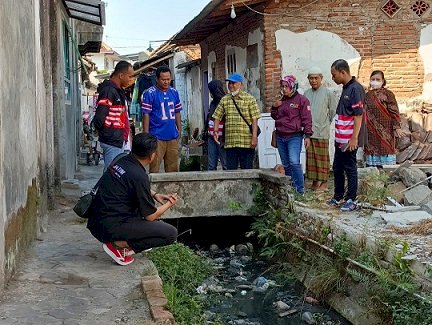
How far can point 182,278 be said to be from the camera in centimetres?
666

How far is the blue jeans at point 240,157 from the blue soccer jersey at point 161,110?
0.92m

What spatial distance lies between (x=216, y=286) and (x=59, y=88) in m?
4.82

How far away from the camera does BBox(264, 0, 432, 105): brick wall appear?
37.5 ft

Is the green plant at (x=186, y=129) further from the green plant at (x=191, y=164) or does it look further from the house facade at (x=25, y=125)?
the house facade at (x=25, y=125)

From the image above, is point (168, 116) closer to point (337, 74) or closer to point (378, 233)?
point (337, 74)

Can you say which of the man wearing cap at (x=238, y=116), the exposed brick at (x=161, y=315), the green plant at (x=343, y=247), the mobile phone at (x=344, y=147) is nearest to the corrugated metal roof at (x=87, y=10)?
the man wearing cap at (x=238, y=116)

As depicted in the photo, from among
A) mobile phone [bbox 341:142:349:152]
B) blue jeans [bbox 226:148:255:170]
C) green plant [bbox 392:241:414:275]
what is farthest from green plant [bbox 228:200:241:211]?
green plant [bbox 392:241:414:275]

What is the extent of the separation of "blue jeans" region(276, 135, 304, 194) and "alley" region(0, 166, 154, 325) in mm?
3112

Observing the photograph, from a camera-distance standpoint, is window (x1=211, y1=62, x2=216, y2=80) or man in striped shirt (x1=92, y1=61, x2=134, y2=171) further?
window (x1=211, y1=62, x2=216, y2=80)

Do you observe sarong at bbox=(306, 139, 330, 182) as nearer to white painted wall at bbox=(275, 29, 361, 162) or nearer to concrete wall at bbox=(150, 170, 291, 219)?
concrete wall at bbox=(150, 170, 291, 219)

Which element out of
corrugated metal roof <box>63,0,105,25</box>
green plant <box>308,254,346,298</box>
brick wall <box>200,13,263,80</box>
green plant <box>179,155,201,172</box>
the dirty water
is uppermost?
corrugated metal roof <box>63,0,105,25</box>

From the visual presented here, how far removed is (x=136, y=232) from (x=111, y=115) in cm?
229

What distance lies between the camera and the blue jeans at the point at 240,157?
9367 mm

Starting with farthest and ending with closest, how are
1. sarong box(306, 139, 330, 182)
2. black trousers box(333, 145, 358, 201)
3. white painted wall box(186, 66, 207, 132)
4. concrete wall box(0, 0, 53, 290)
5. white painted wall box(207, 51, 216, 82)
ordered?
1. white painted wall box(186, 66, 207, 132)
2. white painted wall box(207, 51, 216, 82)
3. sarong box(306, 139, 330, 182)
4. black trousers box(333, 145, 358, 201)
5. concrete wall box(0, 0, 53, 290)
